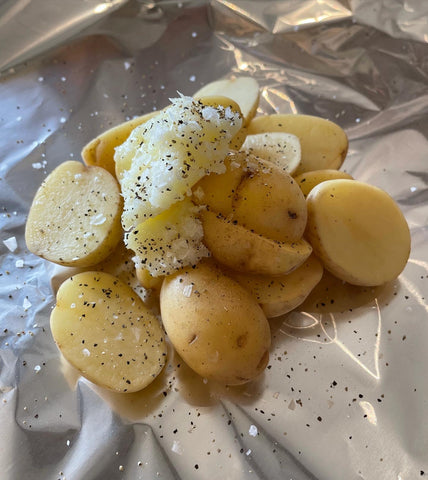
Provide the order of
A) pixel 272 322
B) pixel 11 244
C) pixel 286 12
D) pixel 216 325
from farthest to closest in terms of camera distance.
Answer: pixel 286 12
pixel 11 244
pixel 272 322
pixel 216 325

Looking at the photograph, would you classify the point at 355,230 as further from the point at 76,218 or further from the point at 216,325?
the point at 76,218

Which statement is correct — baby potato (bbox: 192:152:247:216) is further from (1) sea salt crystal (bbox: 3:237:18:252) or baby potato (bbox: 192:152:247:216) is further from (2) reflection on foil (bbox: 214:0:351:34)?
(2) reflection on foil (bbox: 214:0:351:34)

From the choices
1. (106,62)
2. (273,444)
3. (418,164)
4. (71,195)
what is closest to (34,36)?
(106,62)

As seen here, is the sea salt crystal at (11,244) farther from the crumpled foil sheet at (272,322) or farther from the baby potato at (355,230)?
the baby potato at (355,230)

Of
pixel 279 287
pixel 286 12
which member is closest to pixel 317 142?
pixel 279 287

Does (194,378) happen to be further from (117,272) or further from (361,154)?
(361,154)

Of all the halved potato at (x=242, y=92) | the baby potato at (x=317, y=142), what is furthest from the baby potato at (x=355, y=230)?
the halved potato at (x=242, y=92)
